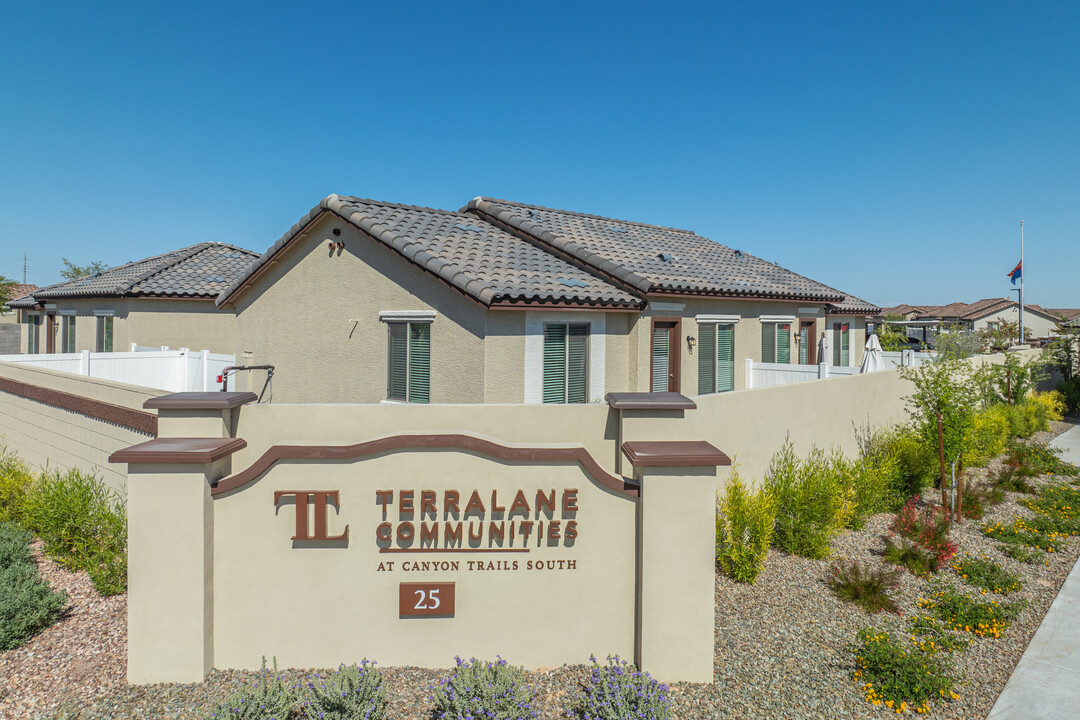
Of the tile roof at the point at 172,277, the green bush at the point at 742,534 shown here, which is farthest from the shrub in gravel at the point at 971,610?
the tile roof at the point at 172,277

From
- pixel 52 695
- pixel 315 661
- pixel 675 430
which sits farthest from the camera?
pixel 675 430

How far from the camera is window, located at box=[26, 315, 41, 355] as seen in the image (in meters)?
26.6

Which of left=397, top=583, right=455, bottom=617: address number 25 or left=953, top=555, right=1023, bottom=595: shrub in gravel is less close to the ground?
left=397, top=583, right=455, bottom=617: address number 25

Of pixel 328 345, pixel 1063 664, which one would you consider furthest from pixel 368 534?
pixel 328 345

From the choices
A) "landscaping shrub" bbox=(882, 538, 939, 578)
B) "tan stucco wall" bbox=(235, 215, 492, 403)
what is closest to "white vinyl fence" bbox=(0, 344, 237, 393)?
"tan stucco wall" bbox=(235, 215, 492, 403)

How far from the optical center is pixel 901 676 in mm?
5434

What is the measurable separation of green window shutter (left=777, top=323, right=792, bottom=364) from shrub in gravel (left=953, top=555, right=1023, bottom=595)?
10356mm

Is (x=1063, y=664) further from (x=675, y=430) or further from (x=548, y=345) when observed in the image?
(x=548, y=345)

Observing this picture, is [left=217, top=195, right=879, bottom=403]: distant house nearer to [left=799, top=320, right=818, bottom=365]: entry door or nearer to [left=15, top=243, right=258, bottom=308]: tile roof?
[left=799, top=320, right=818, bottom=365]: entry door

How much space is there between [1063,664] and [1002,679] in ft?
2.65

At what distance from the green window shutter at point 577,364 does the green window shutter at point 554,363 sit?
0.14 meters

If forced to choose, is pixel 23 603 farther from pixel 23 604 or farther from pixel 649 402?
pixel 649 402

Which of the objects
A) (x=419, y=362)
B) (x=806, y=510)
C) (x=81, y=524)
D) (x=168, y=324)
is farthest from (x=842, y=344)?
(x=168, y=324)

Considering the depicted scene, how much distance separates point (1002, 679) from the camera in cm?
573
